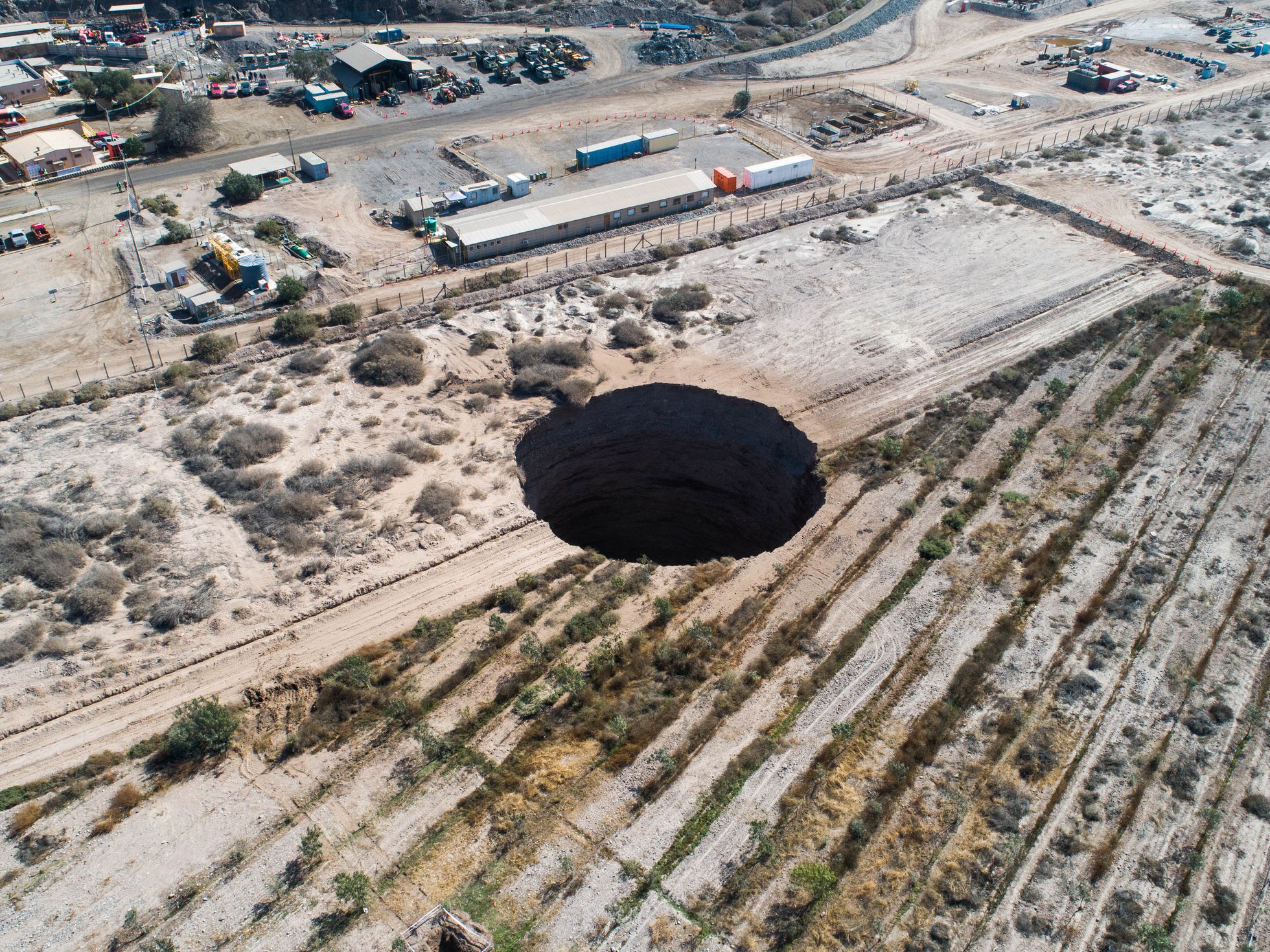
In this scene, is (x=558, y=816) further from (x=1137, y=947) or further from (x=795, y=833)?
(x=1137, y=947)

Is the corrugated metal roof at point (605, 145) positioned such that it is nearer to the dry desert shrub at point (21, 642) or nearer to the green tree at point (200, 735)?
the dry desert shrub at point (21, 642)

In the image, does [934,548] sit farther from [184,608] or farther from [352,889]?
[184,608]

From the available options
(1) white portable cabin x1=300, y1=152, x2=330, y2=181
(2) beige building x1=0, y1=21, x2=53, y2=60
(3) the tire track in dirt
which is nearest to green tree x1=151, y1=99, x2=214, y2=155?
(1) white portable cabin x1=300, y1=152, x2=330, y2=181

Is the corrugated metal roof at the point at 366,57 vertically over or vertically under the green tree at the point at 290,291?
over

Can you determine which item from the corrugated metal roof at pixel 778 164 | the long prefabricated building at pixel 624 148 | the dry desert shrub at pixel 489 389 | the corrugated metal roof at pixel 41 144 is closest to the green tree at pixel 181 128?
the corrugated metal roof at pixel 41 144

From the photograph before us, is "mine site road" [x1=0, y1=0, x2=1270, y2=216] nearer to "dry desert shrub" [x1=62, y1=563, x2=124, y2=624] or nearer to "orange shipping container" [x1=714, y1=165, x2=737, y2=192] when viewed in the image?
"orange shipping container" [x1=714, y1=165, x2=737, y2=192]

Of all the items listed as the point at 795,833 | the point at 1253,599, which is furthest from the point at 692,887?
the point at 1253,599
